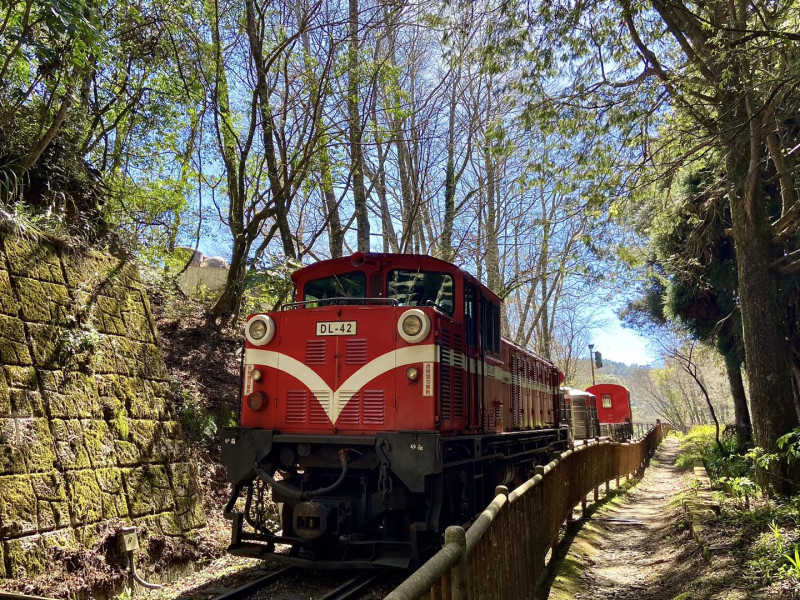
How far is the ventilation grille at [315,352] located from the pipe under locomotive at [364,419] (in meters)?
0.01

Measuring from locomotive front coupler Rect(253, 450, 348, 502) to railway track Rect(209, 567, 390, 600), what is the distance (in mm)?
873

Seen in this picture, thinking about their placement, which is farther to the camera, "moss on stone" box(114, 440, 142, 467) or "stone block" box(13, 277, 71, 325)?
"moss on stone" box(114, 440, 142, 467)

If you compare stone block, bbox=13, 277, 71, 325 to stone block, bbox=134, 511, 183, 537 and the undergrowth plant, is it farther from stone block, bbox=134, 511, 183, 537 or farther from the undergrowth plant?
the undergrowth plant

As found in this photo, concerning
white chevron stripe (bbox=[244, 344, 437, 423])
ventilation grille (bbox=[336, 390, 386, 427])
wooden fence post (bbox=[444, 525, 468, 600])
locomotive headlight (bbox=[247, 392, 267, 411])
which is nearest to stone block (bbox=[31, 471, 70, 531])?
locomotive headlight (bbox=[247, 392, 267, 411])

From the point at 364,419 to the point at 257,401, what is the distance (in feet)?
4.36

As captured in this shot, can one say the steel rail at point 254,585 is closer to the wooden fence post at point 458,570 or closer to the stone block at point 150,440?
the stone block at point 150,440

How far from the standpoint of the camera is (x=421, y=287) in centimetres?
718

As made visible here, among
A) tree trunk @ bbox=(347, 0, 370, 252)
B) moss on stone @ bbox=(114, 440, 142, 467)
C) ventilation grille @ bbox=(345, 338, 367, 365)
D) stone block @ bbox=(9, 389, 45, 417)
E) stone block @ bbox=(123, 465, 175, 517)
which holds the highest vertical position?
tree trunk @ bbox=(347, 0, 370, 252)

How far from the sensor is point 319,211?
1873 centimetres

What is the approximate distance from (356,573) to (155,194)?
939cm

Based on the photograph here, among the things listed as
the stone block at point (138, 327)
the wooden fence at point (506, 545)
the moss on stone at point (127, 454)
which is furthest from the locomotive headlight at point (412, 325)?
the stone block at point (138, 327)

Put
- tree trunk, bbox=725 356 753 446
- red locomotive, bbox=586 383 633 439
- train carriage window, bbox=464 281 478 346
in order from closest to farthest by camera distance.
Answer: train carriage window, bbox=464 281 478 346, tree trunk, bbox=725 356 753 446, red locomotive, bbox=586 383 633 439

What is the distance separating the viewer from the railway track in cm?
534

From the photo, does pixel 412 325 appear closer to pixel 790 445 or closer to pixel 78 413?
pixel 78 413
